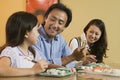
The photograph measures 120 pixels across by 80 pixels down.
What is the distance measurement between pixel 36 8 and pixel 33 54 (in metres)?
2.27

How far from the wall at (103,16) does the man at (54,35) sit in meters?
1.59

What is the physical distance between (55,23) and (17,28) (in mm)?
484

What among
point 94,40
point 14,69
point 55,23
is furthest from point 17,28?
point 94,40

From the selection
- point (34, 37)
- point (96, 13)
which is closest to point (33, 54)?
point (34, 37)

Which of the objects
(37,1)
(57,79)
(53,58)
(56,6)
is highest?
(37,1)

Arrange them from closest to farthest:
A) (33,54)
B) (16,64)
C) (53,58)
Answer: (16,64)
(33,54)
(53,58)

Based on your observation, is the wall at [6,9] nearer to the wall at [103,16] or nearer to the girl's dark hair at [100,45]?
the wall at [103,16]

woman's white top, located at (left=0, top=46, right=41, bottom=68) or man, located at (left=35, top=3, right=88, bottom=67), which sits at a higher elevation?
man, located at (left=35, top=3, right=88, bottom=67)

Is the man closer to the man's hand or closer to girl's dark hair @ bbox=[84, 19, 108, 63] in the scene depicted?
the man's hand

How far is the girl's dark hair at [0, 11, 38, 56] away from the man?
0.38 m

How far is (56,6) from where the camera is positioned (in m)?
2.00

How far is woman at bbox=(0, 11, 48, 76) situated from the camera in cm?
134

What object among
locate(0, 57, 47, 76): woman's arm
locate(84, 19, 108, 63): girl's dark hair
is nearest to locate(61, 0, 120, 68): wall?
locate(84, 19, 108, 63): girl's dark hair

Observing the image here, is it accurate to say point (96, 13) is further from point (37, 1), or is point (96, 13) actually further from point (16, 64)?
point (16, 64)
